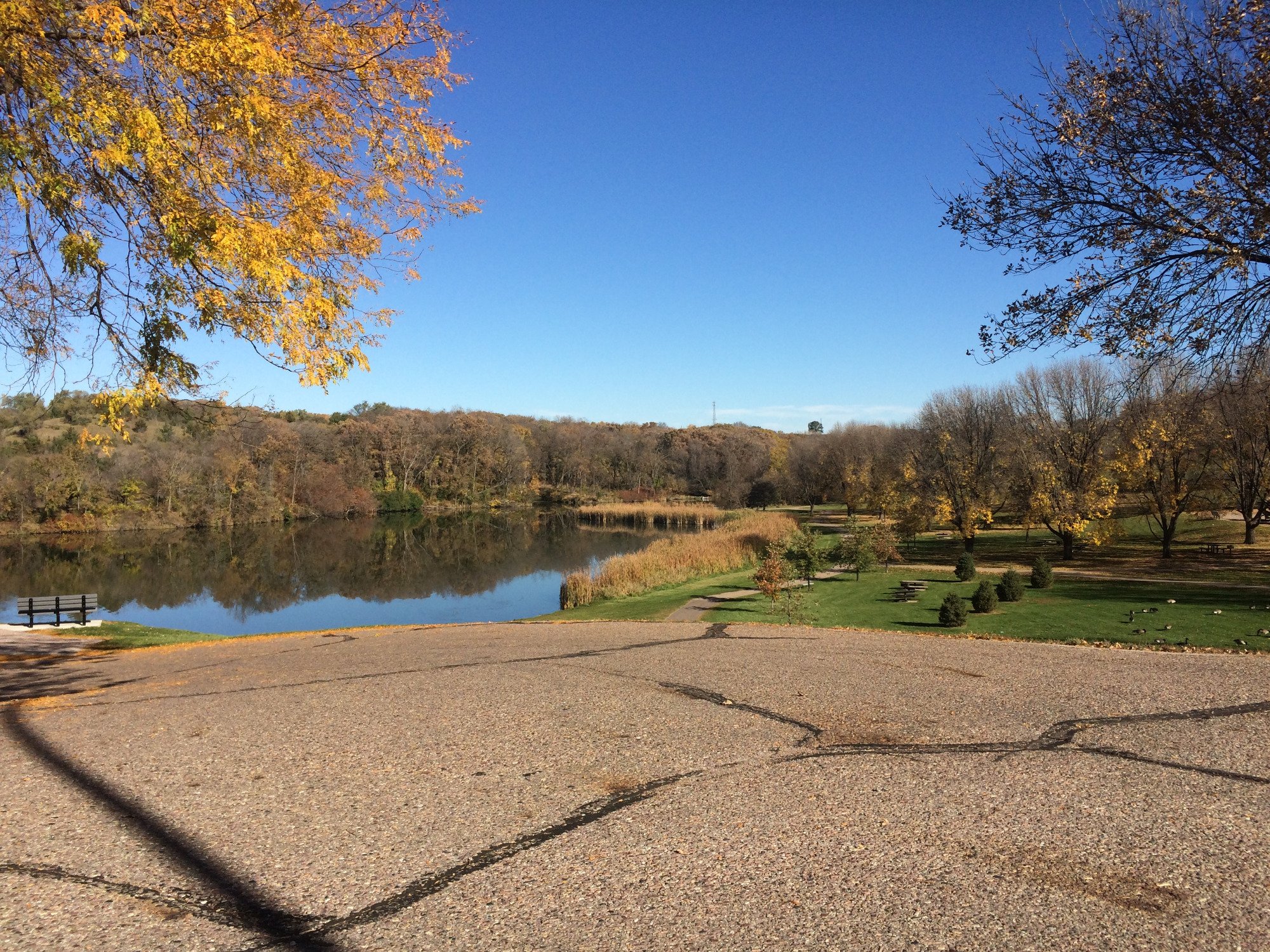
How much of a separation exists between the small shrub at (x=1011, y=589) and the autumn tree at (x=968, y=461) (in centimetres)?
1347

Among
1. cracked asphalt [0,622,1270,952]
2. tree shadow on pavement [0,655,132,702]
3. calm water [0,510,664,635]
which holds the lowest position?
calm water [0,510,664,635]

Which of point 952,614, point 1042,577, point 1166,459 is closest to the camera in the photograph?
point 952,614

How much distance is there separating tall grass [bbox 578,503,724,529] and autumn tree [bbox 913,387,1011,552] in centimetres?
2282

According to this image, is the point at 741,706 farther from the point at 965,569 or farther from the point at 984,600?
the point at 965,569

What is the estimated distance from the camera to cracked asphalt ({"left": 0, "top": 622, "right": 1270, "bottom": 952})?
3340 millimetres

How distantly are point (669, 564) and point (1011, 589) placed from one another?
1220cm

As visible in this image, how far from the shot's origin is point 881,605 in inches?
751

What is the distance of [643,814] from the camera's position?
4.51m

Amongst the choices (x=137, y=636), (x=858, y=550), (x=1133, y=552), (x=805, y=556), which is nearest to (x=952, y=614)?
(x=805, y=556)

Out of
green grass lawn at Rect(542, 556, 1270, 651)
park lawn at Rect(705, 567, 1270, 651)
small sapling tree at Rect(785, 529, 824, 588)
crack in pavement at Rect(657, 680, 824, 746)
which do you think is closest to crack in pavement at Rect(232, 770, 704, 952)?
crack in pavement at Rect(657, 680, 824, 746)

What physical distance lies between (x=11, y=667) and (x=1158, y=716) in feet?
45.6

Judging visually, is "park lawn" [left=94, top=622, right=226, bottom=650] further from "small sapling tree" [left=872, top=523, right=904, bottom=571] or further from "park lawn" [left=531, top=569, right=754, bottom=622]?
"small sapling tree" [left=872, top=523, right=904, bottom=571]

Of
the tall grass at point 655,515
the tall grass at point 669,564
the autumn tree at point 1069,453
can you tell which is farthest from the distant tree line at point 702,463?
the tall grass at point 655,515

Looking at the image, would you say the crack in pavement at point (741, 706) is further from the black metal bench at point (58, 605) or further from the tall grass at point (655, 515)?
the tall grass at point (655, 515)
